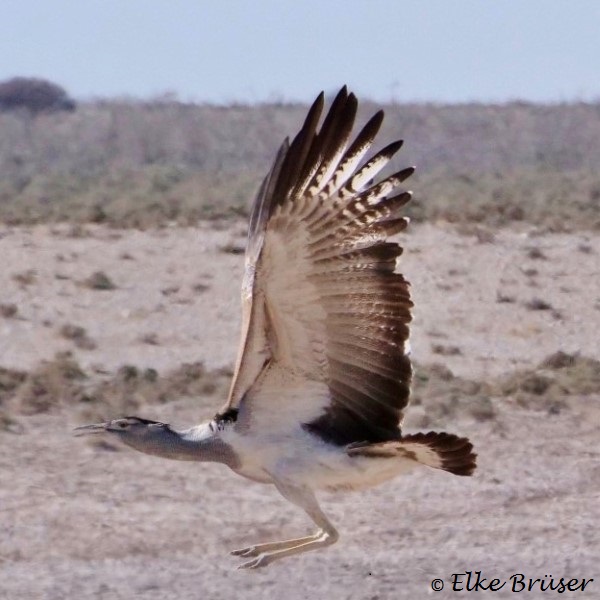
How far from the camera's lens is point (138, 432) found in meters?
8.02

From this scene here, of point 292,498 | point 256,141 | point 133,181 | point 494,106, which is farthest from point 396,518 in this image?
Answer: point 494,106

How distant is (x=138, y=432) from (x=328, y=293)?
3.16 ft

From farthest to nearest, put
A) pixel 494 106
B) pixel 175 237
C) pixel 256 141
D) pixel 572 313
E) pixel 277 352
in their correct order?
pixel 494 106 → pixel 256 141 → pixel 175 237 → pixel 572 313 → pixel 277 352

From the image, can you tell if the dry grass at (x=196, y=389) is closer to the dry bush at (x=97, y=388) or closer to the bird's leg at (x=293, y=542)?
the dry bush at (x=97, y=388)

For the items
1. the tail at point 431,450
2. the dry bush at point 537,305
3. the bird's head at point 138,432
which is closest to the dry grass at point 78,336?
the dry bush at point 537,305

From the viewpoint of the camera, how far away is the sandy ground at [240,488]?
38.6 feet

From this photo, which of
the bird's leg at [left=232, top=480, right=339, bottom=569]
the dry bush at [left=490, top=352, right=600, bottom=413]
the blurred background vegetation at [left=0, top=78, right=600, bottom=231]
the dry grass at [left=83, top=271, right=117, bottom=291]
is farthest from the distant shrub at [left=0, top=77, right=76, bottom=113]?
the bird's leg at [left=232, top=480, right=339, bottom=569]

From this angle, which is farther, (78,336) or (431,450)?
(78,336)

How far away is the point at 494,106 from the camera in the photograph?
63250 millimetres

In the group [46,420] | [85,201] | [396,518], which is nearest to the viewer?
[396,518]

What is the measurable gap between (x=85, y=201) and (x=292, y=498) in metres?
25.7

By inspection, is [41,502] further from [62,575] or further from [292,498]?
[292,498]

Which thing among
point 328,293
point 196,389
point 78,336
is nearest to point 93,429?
point 328,293

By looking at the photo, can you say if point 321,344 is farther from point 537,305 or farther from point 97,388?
point 537,305
